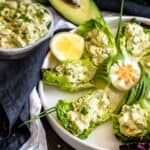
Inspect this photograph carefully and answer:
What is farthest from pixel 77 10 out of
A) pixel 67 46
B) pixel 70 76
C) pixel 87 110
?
pixel 87 110

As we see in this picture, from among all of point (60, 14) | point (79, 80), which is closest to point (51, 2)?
point (60, 14)

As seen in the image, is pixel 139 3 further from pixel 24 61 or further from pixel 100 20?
pixel 24 61

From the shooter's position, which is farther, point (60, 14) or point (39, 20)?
point (60, 14)

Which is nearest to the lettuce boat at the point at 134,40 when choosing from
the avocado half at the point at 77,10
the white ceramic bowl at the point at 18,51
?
the avocado half at the point at 77,10

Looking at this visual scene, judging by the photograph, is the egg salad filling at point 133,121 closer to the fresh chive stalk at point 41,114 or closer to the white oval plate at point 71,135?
the white oval plate at point 71,135

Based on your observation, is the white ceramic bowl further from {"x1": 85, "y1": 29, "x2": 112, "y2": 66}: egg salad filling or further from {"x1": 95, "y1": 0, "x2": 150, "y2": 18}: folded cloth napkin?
{"x1": 95, "y1": 0, "x2": 150, "y2": 18}: folded cloth napkin

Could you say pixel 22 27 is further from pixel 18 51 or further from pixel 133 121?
pixel 133 121

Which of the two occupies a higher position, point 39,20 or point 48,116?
point 39,20
